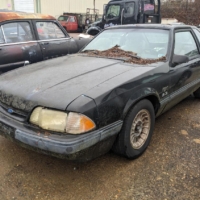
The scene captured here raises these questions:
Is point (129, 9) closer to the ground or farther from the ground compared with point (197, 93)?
farther from the ground

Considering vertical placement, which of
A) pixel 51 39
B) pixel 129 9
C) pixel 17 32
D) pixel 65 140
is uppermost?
pixel 129 9

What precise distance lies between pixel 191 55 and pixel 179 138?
1438mm

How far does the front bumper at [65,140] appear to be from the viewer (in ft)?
6.58

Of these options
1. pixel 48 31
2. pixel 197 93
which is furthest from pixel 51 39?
pixel 197 93

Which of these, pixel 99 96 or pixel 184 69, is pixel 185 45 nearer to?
pixel 184 69

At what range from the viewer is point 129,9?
→ 33.0ft

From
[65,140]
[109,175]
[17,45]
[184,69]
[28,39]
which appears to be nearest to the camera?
[65,140]

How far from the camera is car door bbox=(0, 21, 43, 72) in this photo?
4.58 metres

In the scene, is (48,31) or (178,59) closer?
(178,59)

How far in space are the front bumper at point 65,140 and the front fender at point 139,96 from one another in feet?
0.56

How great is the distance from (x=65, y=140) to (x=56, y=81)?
735 mm

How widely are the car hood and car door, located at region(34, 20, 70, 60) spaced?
Answer: 7.10ft

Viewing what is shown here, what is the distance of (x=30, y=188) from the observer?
2260mm

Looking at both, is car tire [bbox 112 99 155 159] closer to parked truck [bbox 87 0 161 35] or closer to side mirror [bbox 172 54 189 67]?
side mirror [bbox 172 54 189 67]
